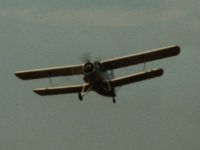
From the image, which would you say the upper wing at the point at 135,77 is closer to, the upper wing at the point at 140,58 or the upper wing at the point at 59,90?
the upper wing at the point at 140,58

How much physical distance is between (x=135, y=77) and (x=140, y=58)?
5.33 feet

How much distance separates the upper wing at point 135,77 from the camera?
4681cm

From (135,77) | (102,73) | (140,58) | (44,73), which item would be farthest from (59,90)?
(140,58)

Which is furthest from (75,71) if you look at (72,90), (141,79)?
(141,79)

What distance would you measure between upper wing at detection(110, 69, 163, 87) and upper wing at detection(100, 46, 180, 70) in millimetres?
1280

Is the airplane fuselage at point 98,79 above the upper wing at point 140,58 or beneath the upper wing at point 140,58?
beneath

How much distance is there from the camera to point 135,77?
1858 inches

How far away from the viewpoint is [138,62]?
48562 mm

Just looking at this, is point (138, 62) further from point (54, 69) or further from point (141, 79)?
point (54, 69)

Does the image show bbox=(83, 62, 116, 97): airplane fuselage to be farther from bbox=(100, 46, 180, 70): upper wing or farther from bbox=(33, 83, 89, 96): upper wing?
bbox=(33, 83, 89, 96): upper wing

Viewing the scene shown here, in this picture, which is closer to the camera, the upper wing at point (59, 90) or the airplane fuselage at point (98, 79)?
the airplane fuselage at point (98, 79)

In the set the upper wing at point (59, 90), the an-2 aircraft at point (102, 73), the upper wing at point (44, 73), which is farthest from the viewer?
the upper wing at point (44, 73)

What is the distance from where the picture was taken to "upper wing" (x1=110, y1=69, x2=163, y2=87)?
154 ft

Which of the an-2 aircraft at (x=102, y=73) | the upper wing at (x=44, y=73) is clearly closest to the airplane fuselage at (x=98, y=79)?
the an-2 aircraft at (x=102, y=73)
